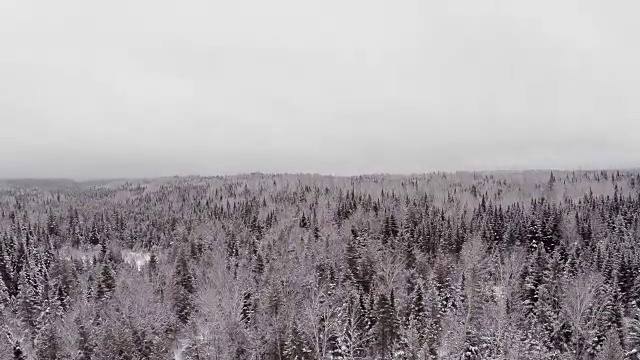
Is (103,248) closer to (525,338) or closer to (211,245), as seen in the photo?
(211,245)

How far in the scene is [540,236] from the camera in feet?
253

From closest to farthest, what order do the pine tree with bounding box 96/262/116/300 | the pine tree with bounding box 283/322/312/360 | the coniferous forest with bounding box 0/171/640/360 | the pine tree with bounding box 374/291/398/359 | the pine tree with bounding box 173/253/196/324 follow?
the pine tree with bounding box 283/322/312/360
the coniferous forest with bounding box 0/171/640/360
the pine tree with bounding box 374/291/398/359
the pine tree with bounding box 173/253/196/324
the pine tree with bounding box 96/262/116/300

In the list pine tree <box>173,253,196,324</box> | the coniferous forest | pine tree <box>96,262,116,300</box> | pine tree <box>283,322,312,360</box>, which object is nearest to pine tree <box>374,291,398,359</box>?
the coniferous forest

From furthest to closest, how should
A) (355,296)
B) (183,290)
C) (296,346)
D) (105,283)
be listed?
(105,283), (183,290), (355,296), (296,346)

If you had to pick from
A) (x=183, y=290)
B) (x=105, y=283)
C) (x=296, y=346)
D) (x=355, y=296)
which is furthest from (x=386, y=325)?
(x=105, y=283)

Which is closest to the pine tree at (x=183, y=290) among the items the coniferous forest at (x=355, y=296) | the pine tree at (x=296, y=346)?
the coniferous forest at (x=355, y=296)

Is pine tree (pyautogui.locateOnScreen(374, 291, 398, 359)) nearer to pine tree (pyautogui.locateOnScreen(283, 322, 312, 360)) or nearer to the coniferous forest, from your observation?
the coniferous forest

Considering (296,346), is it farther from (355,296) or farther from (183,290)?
(183,290)

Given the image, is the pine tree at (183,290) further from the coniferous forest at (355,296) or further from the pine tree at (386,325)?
the pine tree at (386,325)

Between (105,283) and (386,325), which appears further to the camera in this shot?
(105,283)

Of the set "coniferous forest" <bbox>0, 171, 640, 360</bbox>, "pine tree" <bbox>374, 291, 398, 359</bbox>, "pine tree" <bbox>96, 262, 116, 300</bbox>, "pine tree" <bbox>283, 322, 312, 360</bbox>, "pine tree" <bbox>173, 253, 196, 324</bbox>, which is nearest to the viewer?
"pine tree" <bbox>283, 322, 312, 360</bbox>

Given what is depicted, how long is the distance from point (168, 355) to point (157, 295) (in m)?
13.4

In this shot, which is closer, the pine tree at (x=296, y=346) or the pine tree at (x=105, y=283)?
the pine tree at (x=296, y=346)

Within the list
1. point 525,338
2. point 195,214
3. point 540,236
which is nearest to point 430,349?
point 525,338
